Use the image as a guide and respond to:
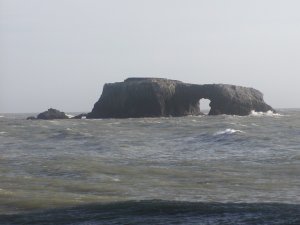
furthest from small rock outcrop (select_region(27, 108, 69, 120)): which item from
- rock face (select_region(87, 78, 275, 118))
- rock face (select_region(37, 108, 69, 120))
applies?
rock face (select_region(87, 78, 275, 118))

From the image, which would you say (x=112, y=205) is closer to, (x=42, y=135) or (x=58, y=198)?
(x=58, y=198)

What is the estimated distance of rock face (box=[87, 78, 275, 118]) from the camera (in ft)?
284

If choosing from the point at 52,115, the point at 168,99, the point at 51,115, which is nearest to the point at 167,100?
the point at 168,99

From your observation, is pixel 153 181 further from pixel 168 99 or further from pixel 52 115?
pixel 52 115

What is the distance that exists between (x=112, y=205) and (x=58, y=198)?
2.89 meters

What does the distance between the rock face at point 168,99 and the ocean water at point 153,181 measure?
47467 millimetres

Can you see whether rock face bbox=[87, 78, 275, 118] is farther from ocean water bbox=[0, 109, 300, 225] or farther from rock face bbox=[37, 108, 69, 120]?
ocean water bbox=[0, 109, 300, 225]

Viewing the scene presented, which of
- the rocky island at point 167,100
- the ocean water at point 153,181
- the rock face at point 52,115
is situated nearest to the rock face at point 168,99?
the rocky island at point 167,100

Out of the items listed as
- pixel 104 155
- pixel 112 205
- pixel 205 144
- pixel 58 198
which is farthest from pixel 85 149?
pixel 112 205

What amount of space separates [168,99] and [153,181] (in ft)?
222

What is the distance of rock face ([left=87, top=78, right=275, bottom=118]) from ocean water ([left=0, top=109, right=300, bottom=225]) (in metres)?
47.5

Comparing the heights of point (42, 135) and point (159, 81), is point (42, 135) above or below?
below

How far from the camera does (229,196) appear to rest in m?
16.6

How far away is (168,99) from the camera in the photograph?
87438 millimetres
